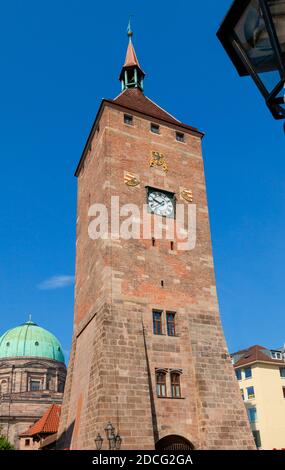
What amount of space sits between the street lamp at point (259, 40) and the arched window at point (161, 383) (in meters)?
20.5

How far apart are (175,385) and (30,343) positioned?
4623cm

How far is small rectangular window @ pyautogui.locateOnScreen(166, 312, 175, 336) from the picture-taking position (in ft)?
80.8

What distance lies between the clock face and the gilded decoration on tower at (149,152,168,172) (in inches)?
76.5

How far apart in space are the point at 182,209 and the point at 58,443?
15.4 metres

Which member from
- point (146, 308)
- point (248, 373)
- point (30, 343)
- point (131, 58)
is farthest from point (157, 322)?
point (30, 343)

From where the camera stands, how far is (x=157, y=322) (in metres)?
24.5

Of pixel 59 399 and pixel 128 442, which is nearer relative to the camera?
pixel 128 442

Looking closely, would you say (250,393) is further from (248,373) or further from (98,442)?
(98,442)

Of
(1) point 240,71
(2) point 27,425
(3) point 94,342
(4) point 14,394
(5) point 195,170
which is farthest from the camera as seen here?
(4) point 14,394

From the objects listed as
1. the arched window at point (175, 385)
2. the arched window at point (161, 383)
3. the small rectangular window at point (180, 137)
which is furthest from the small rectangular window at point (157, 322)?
the small rectangular window at point (180, 137)

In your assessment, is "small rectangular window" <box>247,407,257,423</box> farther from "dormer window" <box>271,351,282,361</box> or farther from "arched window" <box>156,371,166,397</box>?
"arched window" <box>156,371,166,397</box>

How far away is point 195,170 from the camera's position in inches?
1217
